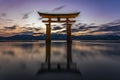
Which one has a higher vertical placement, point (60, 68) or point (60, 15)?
point (60, 15)

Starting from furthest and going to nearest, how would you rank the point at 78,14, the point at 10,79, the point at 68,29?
the point at 68,29 → the point at 78,14 → the point at 10,79

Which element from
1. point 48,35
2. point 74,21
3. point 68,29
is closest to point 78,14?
point 74,21

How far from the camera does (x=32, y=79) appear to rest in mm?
3412

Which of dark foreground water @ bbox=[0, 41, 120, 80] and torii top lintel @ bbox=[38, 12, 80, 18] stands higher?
torii top lintel @ bbox=[38, 12, 80, 18]

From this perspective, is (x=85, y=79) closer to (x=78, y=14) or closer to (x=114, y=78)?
(x=114, y=78)

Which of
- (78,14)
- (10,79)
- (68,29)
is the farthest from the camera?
(68,29)

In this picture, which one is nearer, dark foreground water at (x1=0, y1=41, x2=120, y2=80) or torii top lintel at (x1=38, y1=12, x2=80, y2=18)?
dark foreground water at (x1=0, y1=41, x2=120, y2=80)

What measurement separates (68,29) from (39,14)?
565 centimetres

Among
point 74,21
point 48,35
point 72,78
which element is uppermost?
point 74,21

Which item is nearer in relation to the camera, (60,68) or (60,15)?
(60,68)

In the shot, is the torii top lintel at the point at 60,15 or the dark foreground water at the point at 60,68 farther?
the torii top lintel at the point at 60,15

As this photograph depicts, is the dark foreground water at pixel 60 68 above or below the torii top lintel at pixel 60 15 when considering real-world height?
below

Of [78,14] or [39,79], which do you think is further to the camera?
[78,14]

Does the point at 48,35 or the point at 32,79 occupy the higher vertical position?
the point at 48,35
